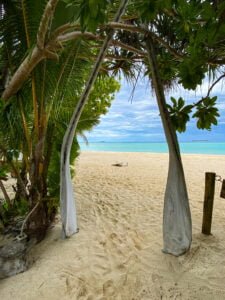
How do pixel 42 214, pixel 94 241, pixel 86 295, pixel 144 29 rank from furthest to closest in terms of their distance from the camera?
pixel 42 214
pixel 94 241
pixel 144 29
pixel 86 295

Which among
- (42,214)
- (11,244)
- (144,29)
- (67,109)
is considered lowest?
(11,244)

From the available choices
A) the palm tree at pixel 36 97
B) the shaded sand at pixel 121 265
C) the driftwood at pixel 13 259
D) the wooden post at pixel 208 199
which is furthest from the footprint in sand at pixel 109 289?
the wooden post at pixel 208 199

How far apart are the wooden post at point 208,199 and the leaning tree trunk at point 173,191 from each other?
0.65 m

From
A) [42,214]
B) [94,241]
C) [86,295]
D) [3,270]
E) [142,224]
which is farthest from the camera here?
[142,224]

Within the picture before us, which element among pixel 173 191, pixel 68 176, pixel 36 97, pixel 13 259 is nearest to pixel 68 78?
pixel 36 97

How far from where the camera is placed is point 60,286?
2.67 meters

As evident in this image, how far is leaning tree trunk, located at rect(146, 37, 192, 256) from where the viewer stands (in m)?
2.78

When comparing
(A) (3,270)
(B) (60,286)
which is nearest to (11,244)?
(A) (3,270)

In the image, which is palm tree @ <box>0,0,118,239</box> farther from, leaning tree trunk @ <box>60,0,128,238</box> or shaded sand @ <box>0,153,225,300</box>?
shaded sand @ <box>0,153,225,300</box>

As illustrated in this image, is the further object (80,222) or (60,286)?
(80,222)

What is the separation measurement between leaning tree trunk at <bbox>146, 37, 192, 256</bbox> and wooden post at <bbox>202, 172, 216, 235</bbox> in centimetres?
65

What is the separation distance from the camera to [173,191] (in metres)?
2.83

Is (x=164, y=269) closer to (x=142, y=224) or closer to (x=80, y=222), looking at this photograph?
(x=142, y=224)

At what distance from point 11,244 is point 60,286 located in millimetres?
948
